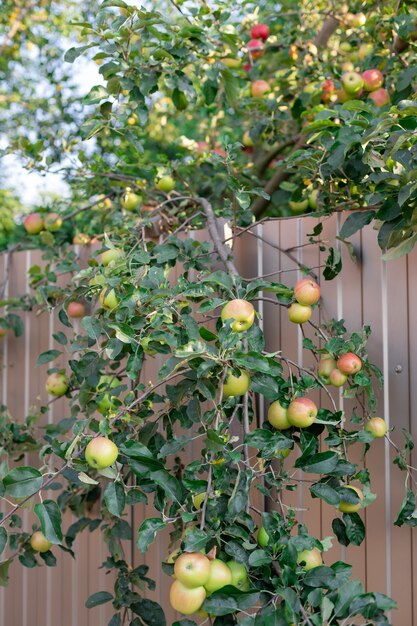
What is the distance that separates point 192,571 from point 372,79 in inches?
69.9

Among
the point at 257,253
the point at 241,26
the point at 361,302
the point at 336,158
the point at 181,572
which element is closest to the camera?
the point at 181,572

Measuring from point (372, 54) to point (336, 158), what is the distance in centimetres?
94

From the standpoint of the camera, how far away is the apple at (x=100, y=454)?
1.42m

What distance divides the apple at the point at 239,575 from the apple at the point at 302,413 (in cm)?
33

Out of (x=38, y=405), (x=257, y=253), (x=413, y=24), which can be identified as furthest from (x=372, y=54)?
(x=38, y=405)

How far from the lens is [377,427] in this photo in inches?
69.6

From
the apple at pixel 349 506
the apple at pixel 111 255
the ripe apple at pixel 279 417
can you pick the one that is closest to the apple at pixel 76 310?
the apple at pixel 111 255

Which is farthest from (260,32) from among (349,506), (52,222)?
(349,506)

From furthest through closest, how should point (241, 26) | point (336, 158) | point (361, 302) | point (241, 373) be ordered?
point (241, 26)
point (361, 302)
point (336, 158)
point (241, 373)

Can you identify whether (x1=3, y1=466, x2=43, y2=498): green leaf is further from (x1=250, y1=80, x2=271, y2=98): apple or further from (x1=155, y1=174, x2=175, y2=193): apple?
(x1=250, y1=80, x2=271, y2=98): apple

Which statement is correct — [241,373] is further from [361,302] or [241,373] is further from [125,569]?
[125,569]

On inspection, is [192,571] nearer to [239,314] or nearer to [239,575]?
[239,575]

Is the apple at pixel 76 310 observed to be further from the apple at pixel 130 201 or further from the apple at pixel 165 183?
the apple at pixel 165 183

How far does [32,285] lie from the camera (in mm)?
2764
